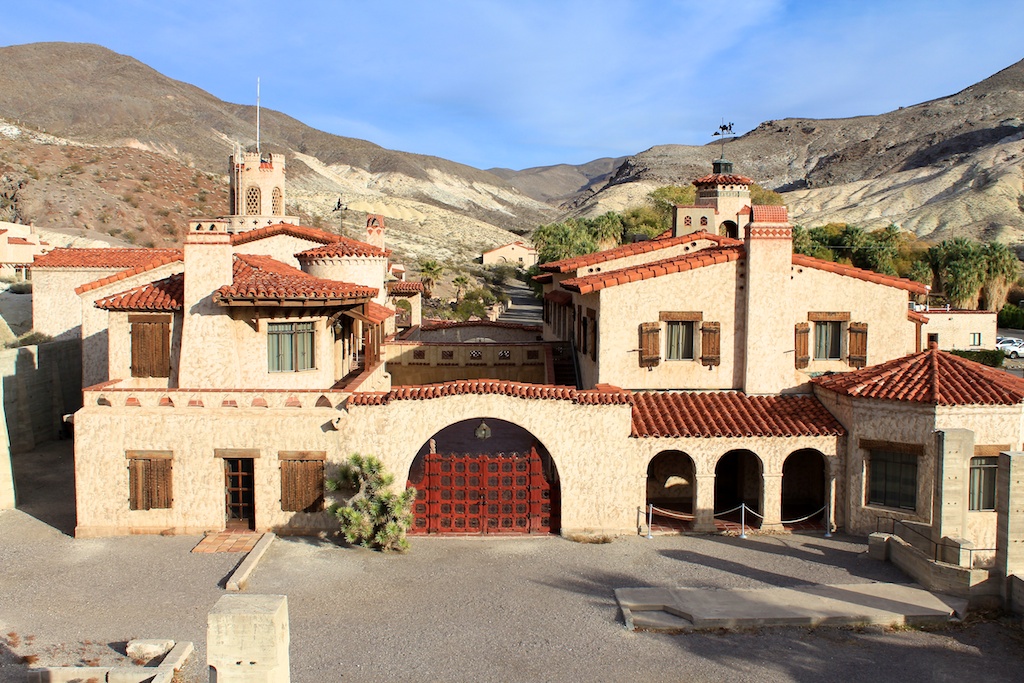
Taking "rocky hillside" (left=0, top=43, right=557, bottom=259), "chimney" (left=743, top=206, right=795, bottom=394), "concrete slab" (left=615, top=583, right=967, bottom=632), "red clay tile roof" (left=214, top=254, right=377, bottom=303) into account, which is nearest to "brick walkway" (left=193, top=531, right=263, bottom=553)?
"red clay tile roof" (left=214, top=254, right=377, bottom=303)

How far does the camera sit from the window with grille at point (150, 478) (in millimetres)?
20672

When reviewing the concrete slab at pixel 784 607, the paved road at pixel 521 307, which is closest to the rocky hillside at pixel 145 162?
the paved road at pixel 521 307

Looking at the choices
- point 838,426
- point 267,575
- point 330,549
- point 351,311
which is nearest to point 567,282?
point 351,311

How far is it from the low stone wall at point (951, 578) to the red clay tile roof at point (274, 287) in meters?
14.6

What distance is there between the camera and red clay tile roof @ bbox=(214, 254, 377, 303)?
21.5 m

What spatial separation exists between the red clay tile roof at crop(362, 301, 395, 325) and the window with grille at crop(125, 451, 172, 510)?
25.7 feet

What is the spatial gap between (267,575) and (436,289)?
65111 mm

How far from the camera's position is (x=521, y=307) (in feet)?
277

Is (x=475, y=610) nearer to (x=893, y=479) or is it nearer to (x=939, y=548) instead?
(x=939, y=548)

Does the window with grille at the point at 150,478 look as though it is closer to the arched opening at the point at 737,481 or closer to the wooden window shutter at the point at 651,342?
the wooden window shutter at the point at 651,342

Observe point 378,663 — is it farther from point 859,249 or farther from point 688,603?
point 859,249

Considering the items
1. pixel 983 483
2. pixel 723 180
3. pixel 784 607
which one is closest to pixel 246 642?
pixel 784 607

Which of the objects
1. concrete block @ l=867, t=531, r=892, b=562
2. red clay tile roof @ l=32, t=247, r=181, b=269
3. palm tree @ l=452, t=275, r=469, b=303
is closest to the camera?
concrete block @ l=867, t=531, r=892, b=562

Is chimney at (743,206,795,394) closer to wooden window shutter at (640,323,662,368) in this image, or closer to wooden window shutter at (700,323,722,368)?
wooden window shutter at (700,323,722,368)
